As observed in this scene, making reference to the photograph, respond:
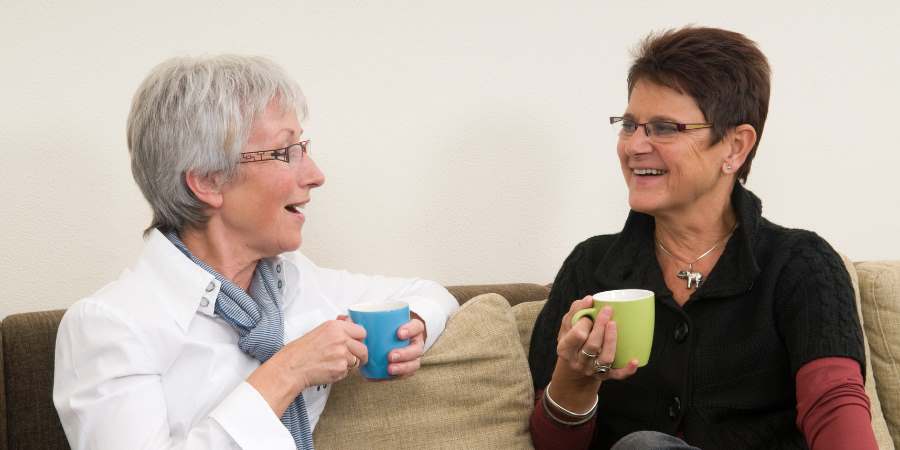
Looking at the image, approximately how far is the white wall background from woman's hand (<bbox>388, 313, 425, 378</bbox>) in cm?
63

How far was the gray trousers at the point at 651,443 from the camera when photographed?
147 cm

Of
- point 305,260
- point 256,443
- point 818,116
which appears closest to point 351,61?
point 305,260

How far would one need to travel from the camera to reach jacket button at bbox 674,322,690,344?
170 cm

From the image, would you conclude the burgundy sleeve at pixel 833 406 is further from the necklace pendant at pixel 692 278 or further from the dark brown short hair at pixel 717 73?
the dark brown short hair at pixel 717 73

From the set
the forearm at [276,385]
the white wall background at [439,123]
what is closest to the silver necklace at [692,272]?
the white wall background at [439,123]

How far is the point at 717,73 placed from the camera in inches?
68.2

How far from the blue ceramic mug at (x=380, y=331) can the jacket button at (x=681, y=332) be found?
56cm

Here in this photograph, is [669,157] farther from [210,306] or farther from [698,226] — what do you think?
[210,306]

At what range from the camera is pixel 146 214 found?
6.28 feet

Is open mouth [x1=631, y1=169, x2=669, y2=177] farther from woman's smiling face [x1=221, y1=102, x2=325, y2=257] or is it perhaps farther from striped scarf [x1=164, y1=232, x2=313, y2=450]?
striped scarf [x1=164, y1=232, x2=313, y2=450]

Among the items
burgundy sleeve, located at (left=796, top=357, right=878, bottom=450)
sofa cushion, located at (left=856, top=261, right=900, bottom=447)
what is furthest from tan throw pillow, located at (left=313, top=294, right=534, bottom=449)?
sofa cushion, located at (left=856, top=261, right=900, bottom=447)

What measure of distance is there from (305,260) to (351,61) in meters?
0.55

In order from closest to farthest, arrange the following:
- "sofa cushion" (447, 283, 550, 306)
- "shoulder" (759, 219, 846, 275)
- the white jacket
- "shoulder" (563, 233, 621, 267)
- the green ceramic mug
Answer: the white jacket → the green ceramic mug → "shoulder" (759, 219, 846, 275) → "shoulder" (563, 233, 621, 267) → "sofa cushion" (447, 283, 550, 306)

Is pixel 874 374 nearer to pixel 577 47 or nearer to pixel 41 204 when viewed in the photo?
pixel 577 47
